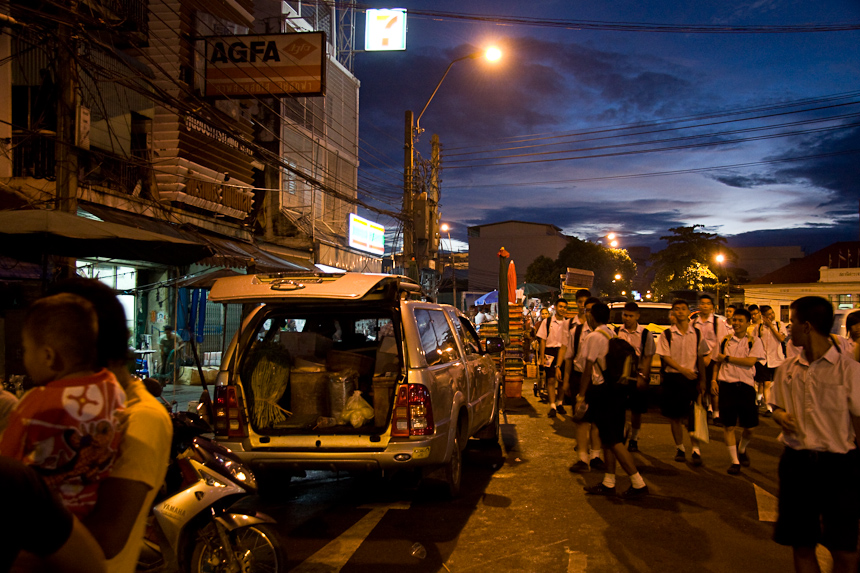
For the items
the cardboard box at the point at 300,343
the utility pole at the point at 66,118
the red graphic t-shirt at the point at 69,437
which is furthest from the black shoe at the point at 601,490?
the utility pole at the point at 66,118

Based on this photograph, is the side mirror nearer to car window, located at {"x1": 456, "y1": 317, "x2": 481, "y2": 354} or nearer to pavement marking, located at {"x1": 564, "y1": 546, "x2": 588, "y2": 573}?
car window, located at {"x1": 456, "y1": 317, "x2": 481, "y2": 354}

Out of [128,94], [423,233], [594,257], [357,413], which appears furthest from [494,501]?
[594,257]

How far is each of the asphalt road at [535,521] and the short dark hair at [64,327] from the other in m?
3.25

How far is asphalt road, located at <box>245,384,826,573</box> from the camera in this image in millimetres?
4715

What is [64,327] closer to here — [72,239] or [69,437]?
[69,437]

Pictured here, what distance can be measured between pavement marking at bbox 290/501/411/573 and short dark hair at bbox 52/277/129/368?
3.11 m

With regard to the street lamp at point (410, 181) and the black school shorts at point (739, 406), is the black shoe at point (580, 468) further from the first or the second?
the street lamp at point (410, 181)

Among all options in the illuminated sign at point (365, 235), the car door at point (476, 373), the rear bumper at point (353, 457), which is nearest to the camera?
the rear bumper at point (353, 457)

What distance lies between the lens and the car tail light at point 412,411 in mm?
5438

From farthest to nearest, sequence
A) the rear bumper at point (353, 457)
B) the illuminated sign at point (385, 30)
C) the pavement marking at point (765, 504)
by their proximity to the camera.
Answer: the illuminated sign at point (385, 30) < the pavement marking at point (765, 504) < the rear bumper at point (353, 457)

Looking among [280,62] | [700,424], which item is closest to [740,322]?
[700,424]

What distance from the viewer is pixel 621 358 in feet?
20.6

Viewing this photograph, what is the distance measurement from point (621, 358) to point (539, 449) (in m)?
2.82

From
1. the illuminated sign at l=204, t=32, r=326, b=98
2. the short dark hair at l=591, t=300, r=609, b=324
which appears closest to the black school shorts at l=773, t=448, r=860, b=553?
the short dark hair at l=591, t=300, r=609, b=324
